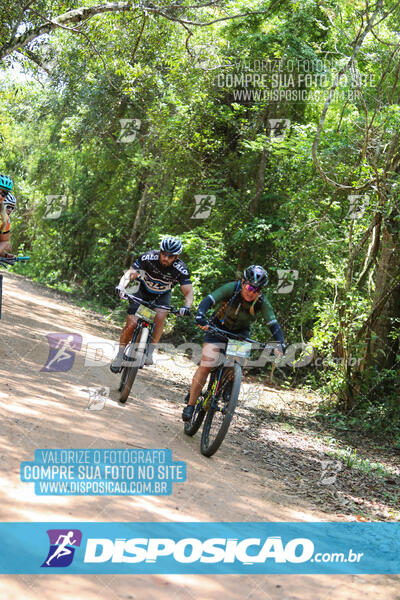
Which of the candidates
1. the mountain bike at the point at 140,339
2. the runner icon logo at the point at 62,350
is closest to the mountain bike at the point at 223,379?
the mountain bike at the point at 140,339

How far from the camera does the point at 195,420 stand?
697 centimetres

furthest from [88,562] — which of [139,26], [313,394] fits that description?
[139,26]

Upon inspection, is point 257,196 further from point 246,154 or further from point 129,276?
point 129,276

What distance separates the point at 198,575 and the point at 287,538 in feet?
3.59

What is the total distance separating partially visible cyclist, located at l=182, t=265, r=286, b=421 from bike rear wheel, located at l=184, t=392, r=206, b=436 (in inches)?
2.9

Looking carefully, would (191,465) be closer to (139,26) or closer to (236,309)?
(236,309)

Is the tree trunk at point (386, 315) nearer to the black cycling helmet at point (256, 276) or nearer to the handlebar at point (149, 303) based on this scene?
the handlebar at point (149, 303)

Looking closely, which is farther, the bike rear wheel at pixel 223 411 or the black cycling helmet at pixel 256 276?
the black cycling helmet at pixel 256 276

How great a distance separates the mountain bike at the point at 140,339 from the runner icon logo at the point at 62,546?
3582 millimetres

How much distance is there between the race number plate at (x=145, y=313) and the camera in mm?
7453

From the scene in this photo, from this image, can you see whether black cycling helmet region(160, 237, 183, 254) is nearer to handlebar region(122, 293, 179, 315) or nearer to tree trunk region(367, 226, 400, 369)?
handlebar region(122, 293, 179, 315)

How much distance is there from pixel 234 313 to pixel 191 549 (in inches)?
124

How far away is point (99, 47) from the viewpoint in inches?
547

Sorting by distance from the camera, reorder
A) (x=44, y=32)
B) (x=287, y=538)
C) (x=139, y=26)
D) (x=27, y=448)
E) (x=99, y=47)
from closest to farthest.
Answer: (x=287, y=538), (x=27, y=448), (x=44, y=32), (x=139, y=26), (x=99, y=47)
